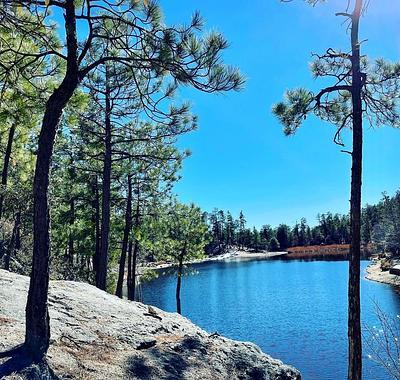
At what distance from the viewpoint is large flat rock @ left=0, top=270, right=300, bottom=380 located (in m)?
4.68

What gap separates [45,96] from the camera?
621cm

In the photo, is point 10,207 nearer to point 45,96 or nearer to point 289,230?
point 45,96

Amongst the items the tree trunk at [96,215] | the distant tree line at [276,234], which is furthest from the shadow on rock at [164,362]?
the distant tree line at [276,234]

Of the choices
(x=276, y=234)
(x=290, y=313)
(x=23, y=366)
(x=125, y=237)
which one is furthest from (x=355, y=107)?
(x=276, y=234)

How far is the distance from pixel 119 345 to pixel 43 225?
199 centimetres

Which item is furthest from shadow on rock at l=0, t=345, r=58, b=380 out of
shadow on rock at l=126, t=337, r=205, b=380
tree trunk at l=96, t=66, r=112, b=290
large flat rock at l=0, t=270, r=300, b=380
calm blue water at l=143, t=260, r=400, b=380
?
tree trunk at l=96, t=66, r=112, b=290

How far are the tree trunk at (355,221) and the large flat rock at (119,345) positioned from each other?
102cm

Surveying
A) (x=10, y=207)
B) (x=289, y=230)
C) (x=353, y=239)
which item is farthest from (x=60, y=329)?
(x=289, y=230)

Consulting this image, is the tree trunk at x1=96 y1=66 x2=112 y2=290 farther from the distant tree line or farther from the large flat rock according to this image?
the distant tree line

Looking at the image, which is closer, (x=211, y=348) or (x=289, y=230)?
(x=211, y=348)

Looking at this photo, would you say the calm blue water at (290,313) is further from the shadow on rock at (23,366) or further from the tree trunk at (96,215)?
the shadow on rock at (23,366)

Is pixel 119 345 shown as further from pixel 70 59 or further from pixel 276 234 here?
pixel 276 234

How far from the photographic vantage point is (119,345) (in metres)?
5.48

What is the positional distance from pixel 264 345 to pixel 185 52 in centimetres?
1486
